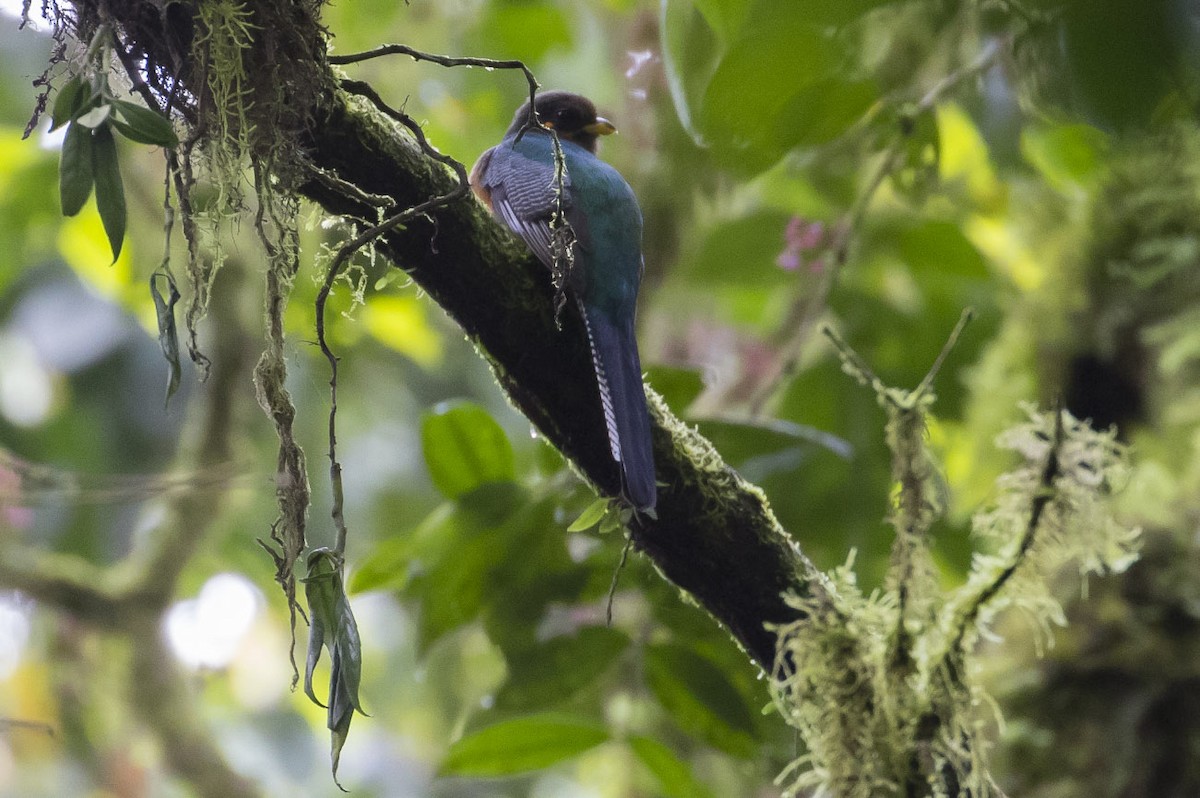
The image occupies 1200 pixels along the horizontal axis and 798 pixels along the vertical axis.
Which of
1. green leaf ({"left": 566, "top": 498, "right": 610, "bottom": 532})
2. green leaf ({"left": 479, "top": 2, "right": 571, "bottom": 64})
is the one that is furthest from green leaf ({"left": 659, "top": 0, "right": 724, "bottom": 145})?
green leaf ({"left": 479, "top": 2, "right": 571, "bottom": 64})

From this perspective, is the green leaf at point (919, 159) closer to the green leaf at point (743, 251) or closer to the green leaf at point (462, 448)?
the green leaf at point (743, 251)

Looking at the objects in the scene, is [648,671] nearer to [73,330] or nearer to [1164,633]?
[1164,633]

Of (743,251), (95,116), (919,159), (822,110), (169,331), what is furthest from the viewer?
(743,251)

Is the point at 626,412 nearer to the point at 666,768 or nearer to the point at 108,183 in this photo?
the point at 108,183

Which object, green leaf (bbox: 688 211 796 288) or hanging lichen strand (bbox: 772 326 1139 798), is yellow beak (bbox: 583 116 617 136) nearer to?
green leaf (bbox: 688 211 796 288)

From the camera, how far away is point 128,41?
1.48 m

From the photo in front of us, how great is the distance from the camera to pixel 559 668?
96.3 inches

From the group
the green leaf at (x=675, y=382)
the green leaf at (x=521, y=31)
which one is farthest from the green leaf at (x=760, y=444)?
the green leaf at (x=521, y=31)

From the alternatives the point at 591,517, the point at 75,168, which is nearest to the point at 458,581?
the point at 591,517

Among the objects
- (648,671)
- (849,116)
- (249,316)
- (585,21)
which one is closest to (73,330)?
(249,316)

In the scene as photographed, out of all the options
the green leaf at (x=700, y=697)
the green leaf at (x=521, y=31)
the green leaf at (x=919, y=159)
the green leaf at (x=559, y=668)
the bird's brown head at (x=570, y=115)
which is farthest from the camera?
the green leaf at (x=521, y=31)

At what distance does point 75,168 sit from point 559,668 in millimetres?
1569

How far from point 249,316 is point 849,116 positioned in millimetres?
2919

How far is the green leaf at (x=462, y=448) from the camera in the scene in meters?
2.47
